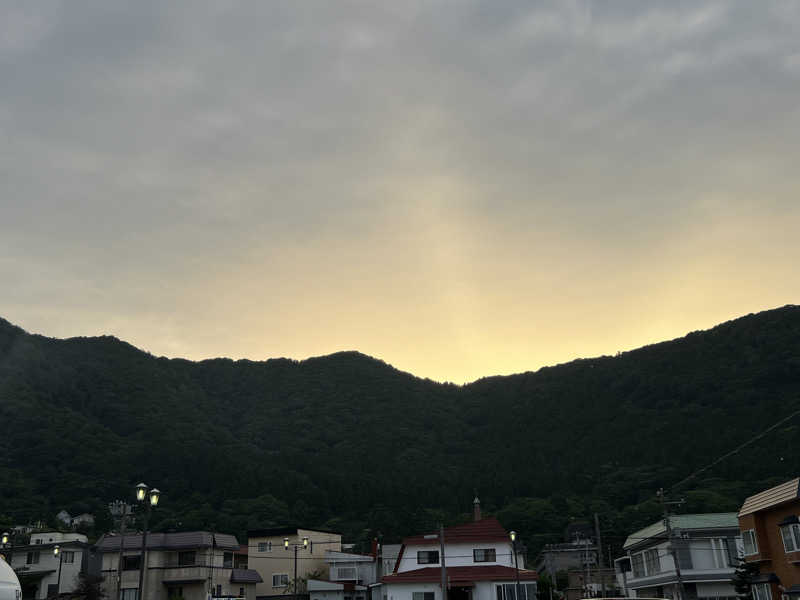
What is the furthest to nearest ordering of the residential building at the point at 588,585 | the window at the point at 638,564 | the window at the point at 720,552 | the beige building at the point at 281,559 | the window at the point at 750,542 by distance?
the beige building at the point at 281,559 < the residential building at the point at 588,585 < the window at the point at 638,564 < the window at the point at 720,552 < the window at the point at 750,542

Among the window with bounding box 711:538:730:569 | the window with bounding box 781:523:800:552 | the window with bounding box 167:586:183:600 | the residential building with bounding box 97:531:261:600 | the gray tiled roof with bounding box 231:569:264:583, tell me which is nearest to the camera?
the window with bounding box 781:523:800:552

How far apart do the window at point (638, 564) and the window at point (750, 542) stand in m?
22.2

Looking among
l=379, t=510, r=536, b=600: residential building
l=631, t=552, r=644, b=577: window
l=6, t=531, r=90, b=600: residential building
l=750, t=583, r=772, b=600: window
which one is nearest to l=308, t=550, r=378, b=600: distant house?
l=379, t=510, r=536, b=600: residential building

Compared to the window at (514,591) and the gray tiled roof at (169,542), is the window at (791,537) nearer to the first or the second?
the window at (514,591)

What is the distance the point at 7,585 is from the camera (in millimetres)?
28516

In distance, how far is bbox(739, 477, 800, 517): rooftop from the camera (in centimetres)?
4075

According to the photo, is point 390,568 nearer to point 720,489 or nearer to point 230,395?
point 720,489

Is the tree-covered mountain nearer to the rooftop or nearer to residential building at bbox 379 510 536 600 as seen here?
residential building at bbox 379 510 536 600

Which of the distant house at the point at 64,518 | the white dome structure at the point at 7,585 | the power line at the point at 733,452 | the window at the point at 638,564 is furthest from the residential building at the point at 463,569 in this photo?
the distant house at the point at 64,518

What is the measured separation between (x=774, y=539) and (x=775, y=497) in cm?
277

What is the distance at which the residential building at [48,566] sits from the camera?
242ft

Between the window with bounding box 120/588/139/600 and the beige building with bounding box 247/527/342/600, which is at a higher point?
the beige building with bounding box 247/527/342/600

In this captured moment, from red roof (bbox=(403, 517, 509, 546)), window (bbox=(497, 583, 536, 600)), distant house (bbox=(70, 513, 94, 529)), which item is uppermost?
distant house (bbox=(70, 513, 94, 529))

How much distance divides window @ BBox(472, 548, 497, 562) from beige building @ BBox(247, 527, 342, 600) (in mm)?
21918
